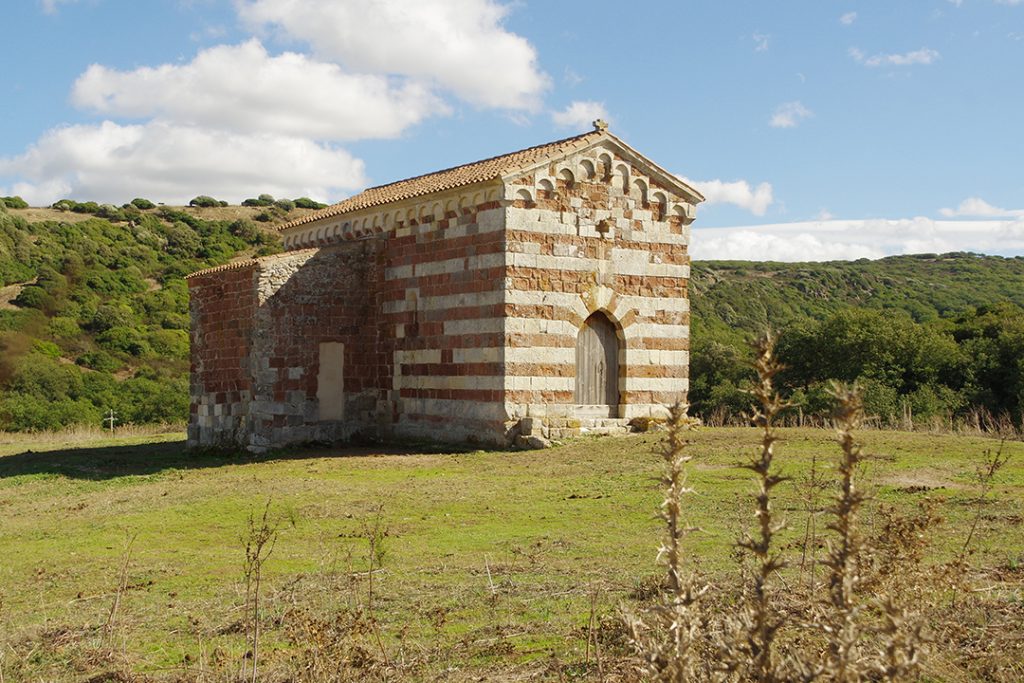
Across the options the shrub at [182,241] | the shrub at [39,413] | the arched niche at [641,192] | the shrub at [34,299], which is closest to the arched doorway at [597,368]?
the arched niche at [641,192]

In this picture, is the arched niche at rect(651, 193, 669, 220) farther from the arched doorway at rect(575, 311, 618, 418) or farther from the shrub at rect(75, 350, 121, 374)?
the shrub at rect(75, 350, 121, 374)

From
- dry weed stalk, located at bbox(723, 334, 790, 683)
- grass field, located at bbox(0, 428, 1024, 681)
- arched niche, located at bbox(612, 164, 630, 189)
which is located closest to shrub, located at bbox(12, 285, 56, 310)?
Answer: grass field, located at bbox(0, 428, 1024, 681)

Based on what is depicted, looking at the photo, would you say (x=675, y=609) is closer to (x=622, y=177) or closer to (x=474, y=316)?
(x=474, y=316)

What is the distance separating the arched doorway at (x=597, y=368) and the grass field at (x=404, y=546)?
1.11 m

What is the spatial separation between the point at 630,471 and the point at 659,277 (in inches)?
222

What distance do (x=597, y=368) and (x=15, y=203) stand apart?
1778 inches

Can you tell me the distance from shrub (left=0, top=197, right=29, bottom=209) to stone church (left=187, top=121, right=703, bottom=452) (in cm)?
3782

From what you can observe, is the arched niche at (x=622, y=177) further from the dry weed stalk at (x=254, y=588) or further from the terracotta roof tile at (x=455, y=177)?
the dry weed stalk at (x=254, y=588)

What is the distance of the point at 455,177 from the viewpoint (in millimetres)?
→ 19484

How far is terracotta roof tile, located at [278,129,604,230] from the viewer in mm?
17781

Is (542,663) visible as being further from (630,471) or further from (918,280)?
(918,280)

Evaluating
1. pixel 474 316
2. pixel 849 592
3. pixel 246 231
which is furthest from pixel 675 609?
pixel 246 231

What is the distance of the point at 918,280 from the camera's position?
62.8 meters

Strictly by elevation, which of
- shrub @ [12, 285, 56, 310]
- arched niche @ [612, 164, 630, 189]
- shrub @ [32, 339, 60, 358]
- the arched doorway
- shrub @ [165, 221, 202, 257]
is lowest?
the arched doorway
